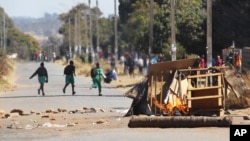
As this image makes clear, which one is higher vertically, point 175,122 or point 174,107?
point 174,107

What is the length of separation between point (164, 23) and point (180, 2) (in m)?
7.79

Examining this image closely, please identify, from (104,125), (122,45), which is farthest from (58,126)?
(122,45)

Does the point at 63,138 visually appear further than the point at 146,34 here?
No

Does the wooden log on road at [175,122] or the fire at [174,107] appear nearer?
the wooden log on road at [175,122]

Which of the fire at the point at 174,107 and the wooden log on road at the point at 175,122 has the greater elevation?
the fire at the point at 174,107

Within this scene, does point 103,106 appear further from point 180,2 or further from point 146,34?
point 180,2

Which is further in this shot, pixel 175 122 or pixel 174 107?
pixel 174 107

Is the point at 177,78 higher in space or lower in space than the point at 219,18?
lower

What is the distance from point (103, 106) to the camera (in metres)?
28.8

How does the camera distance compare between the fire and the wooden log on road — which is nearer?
the wooden log on road

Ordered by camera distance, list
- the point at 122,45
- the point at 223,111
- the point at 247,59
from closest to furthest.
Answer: the point at 223,111
the point at 247,59
the point at 122,45

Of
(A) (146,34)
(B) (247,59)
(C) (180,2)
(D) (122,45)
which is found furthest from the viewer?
(D) (122,45)

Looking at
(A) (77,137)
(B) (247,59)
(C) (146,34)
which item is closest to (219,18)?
(C) (146,34)

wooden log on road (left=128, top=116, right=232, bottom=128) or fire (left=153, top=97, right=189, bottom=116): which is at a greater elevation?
fire (left=153, top=97, right=189, bottom=116)
